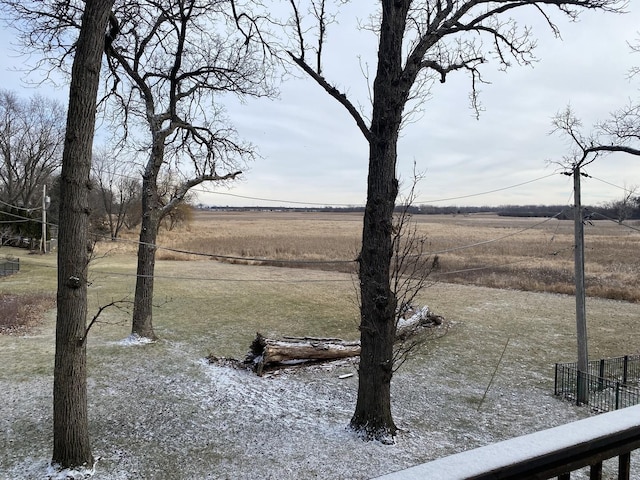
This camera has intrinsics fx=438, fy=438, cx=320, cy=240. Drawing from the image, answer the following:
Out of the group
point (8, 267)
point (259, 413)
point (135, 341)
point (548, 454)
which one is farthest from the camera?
point (8, 267)

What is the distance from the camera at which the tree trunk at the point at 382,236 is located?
21.5 ft

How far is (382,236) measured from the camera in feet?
21.8

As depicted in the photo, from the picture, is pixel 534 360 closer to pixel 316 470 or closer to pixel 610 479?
pixel 610 479

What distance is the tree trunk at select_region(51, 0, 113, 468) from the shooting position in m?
5.20

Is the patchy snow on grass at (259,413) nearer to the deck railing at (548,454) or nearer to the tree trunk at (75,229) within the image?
the tree trunk at (75,229)

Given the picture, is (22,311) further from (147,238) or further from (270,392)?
(270,392)

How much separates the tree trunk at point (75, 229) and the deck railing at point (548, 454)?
5103 mm

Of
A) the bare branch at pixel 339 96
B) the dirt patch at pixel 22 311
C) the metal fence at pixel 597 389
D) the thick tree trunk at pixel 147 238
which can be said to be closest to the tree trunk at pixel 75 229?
the bare branch at pixel 339 96

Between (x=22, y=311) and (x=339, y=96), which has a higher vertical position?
(x=339, y=96)

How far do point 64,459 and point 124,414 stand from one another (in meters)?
1.95

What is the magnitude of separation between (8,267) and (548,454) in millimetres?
28901

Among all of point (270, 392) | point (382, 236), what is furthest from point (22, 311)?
point (382, 236)

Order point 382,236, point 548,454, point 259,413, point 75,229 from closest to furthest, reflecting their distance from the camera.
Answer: point 548,454 < point 75,229 < point 382,236 < point 259,413

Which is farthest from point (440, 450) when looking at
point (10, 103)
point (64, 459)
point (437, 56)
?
point (10, 103)
